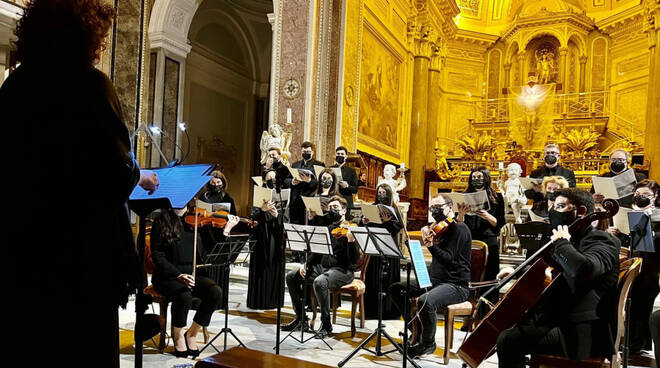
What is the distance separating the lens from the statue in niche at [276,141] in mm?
9695

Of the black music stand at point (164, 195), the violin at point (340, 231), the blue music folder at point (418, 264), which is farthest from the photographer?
the violin at point (340, 231)

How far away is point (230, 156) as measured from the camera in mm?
17609

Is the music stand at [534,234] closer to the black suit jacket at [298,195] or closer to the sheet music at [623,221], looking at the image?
the sheet music at [623,221]

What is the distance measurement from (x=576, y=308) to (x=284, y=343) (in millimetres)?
2974

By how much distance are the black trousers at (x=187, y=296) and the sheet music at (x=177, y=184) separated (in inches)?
86.8

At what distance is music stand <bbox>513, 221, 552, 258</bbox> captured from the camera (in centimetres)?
500

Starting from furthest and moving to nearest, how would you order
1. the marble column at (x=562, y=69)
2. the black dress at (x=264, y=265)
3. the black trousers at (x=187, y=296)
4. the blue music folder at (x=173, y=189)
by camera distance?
the marble column at (x=562, y=69) < the black dress at (x=264, y=265) < the black trousers at (x=187, y=296) < the blue music folder at (x=173, y=189)

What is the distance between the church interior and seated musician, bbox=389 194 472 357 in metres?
4.83

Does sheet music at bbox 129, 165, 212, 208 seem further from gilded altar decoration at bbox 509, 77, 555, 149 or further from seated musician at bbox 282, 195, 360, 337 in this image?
gilded altar decoration at bbox 509, 77, 555, 149

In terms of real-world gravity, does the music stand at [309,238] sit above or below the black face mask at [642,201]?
below

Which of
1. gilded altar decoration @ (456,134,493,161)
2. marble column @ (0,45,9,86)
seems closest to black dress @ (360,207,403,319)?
marble column @ (0,45,9,86)

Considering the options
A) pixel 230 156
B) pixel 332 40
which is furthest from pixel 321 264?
pixel 230 156

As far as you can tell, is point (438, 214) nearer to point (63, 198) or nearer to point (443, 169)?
point (63, 198)

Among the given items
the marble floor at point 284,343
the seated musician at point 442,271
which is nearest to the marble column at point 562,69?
the marble floor at point 284,343
